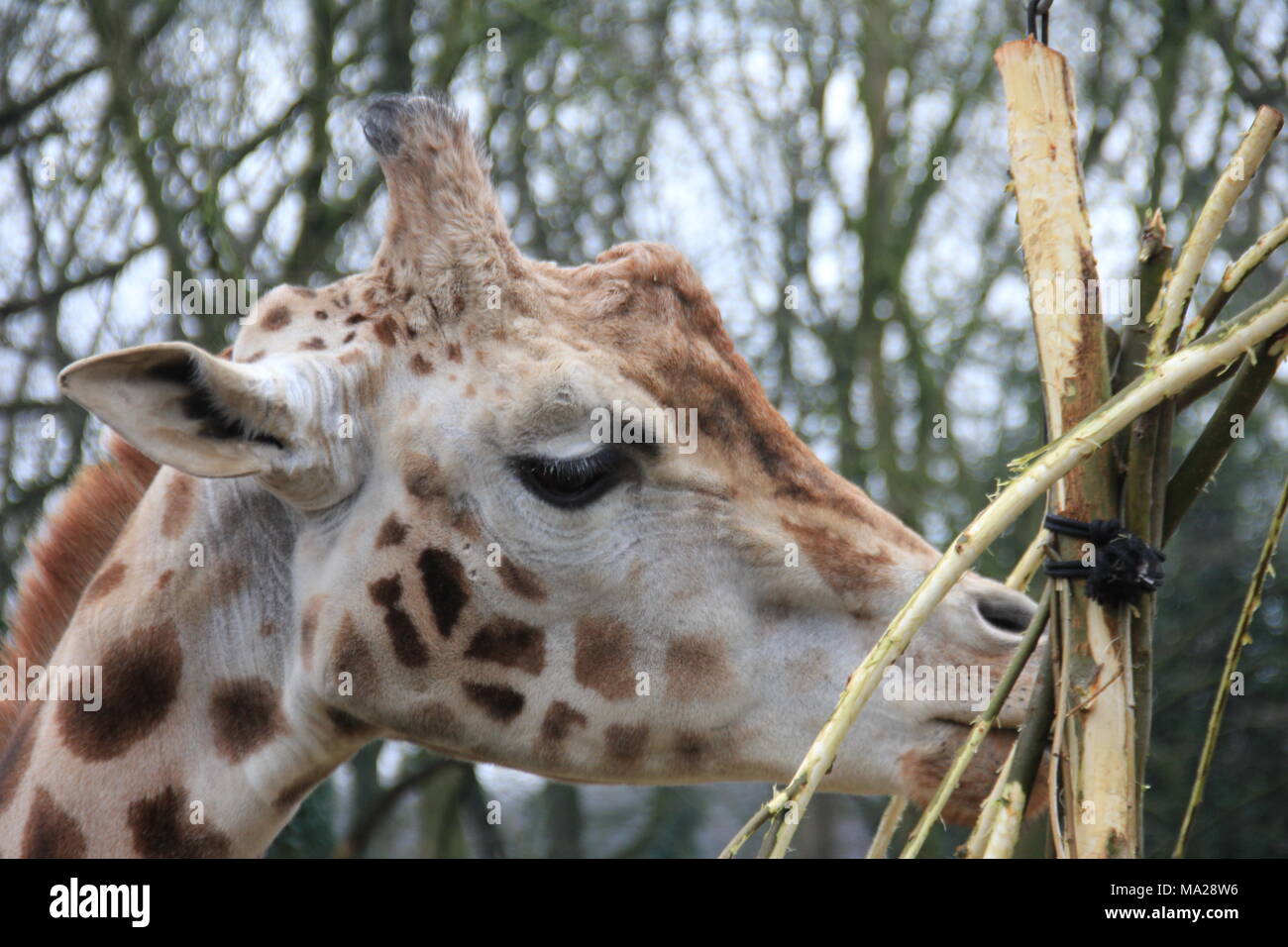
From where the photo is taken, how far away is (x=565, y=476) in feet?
8.87

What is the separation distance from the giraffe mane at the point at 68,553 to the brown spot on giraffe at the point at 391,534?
0.69 metres

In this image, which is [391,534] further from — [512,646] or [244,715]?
[244,715]

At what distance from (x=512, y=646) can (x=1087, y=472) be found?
116 cm

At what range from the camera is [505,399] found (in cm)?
272

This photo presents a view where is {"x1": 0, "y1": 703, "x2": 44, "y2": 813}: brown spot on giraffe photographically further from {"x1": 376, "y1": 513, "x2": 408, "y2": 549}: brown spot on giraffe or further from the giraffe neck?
{"x1": 376, "y1": 513, "x2": 408, "y2": 549}: brown spot on giraffe

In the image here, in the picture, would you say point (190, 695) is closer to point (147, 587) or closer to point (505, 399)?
point (147, 587)

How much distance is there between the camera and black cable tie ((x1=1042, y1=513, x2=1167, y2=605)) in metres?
→ 2.02

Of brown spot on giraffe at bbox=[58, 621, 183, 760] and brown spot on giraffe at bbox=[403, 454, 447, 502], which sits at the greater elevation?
brown spot on giraffe at bbox=[403, 454, 447, 502]

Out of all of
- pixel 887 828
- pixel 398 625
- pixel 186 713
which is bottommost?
pixel 887 828

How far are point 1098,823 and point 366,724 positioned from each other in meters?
1.45

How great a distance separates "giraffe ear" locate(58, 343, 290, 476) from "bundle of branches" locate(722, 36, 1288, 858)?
1.25 meters

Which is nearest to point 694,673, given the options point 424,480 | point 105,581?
point 424,480

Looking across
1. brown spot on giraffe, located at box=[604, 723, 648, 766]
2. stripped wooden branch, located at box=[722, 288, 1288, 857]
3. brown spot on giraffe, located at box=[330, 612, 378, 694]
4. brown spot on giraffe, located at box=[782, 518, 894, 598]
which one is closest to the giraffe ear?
brown spot on giraffe, located at box=[330, 612, 378, 694]
